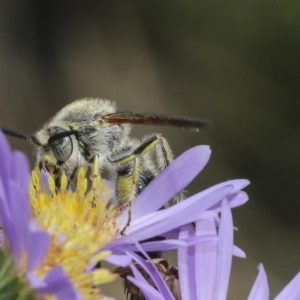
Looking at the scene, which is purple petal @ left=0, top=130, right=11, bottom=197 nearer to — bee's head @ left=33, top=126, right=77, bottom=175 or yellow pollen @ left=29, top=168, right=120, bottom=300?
yellow pollen @ left=29, top=168, right=120, bottom=300

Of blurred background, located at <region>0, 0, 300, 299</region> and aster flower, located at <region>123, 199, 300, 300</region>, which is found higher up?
blurred background, located at <region>0, 0, 300, 299</region>

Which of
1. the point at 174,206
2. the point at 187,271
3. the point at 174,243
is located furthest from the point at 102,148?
the point at 174,243

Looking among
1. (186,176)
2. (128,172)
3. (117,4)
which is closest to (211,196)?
(186,176)

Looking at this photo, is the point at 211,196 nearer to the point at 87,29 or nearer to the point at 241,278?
the point at 241,278

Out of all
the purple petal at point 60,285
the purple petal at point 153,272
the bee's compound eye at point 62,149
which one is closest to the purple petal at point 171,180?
the bee's compound eye at point 62,149

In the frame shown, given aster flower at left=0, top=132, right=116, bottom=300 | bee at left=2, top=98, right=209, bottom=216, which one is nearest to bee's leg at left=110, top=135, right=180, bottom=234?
bee at left=2, top=98, right=209, bottom=216

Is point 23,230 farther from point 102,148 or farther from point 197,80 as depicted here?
point 197,80
